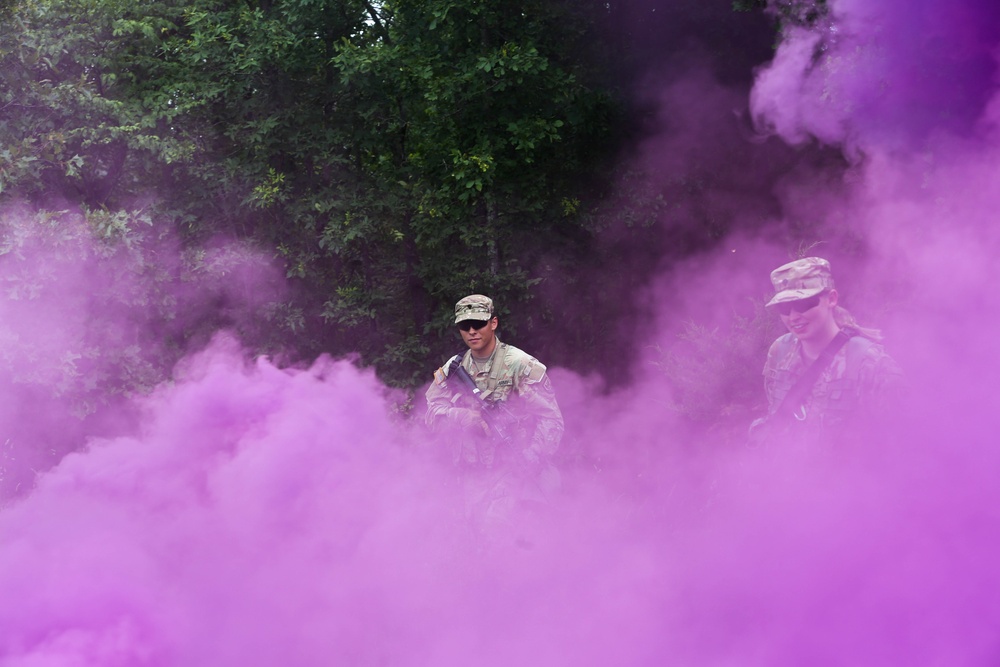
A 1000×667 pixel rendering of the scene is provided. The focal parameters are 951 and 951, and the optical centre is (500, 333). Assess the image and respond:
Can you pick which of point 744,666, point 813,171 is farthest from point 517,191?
point 744,666

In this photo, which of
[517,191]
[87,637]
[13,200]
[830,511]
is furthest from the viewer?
[517,191]

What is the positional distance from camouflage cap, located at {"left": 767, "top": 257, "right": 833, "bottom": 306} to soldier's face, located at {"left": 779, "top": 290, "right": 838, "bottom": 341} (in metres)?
0.03

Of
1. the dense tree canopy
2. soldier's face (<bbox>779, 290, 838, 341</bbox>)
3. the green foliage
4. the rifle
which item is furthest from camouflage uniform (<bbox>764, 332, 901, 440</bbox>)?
the dense tree canopy

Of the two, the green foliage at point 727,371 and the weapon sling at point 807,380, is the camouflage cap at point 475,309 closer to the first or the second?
the weapon sling at point 807,380

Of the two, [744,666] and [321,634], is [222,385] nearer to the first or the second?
[321,634]

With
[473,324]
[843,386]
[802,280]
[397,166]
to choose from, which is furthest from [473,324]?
[397,166]

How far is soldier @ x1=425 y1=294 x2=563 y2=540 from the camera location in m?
5.49

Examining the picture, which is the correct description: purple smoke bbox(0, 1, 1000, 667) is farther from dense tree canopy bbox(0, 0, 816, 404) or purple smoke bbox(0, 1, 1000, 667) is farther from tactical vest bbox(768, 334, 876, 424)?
dense tree canopy bbox(0, 0, 816, 404)

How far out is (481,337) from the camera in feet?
18.0

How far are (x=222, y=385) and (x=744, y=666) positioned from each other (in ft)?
13.5

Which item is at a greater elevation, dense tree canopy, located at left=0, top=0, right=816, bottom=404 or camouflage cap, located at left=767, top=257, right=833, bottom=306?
dense tree canopy, located at left=0, top=0, right=816, bottom=404

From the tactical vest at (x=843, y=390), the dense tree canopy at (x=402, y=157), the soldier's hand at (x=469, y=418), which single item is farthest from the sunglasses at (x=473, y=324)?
the dense tree canopy at (x=402, y=157)

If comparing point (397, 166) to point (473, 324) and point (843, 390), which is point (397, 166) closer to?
point (473, 324)

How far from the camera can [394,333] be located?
11.5 metres
